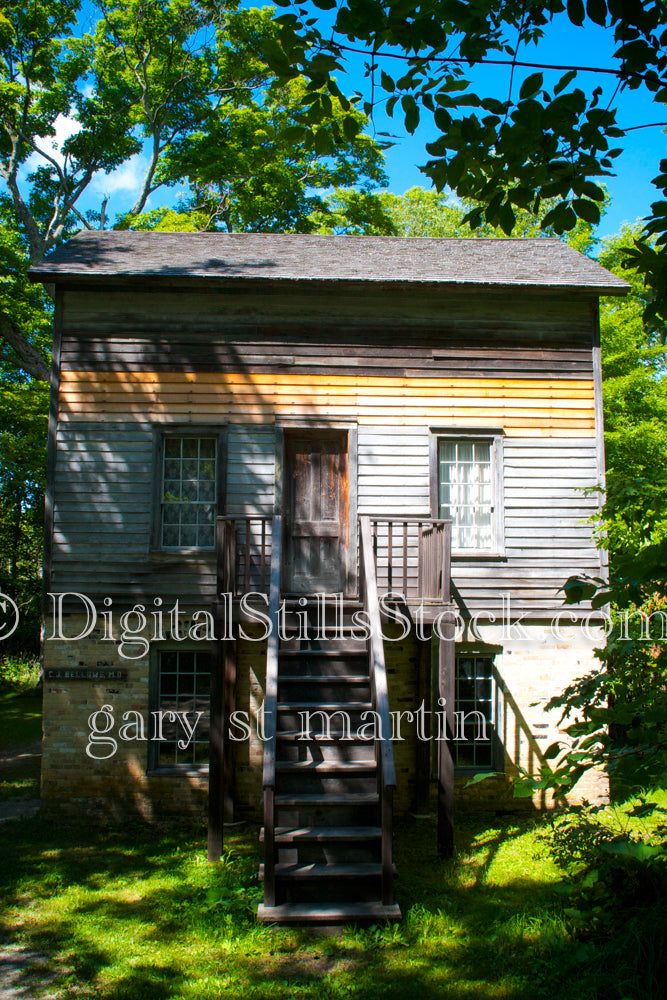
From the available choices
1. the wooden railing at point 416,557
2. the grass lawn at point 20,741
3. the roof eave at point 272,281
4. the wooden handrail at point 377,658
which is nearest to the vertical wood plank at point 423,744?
the wooden railing at point 416,557

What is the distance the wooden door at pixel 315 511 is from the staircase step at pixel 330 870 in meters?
3.64

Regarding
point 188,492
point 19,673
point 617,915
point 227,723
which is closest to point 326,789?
point 227,723

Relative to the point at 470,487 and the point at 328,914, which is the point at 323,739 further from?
the point at 470,487

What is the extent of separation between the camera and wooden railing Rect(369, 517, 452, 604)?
7840 mm

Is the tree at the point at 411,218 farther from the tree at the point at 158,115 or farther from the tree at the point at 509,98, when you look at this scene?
the tree at the point at 509,98

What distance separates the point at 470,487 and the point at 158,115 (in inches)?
645

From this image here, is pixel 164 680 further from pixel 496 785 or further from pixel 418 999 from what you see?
pixel 418 999

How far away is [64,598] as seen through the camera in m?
9.12

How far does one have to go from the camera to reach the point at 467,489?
9445 mm

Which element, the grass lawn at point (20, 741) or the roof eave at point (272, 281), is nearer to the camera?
the roof eave at point (272, 281)

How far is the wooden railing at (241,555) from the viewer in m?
7.74

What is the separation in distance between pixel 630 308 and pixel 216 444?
1276 centimetres

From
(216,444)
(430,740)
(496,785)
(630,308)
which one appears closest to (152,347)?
(216,444)

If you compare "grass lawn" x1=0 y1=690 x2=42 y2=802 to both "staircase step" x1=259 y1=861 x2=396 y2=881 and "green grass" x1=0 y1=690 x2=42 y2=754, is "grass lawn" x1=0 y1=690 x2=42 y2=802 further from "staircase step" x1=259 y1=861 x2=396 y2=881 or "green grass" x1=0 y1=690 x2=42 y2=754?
"staircase step" x1=259 y1=861 x2=396 y2=881
